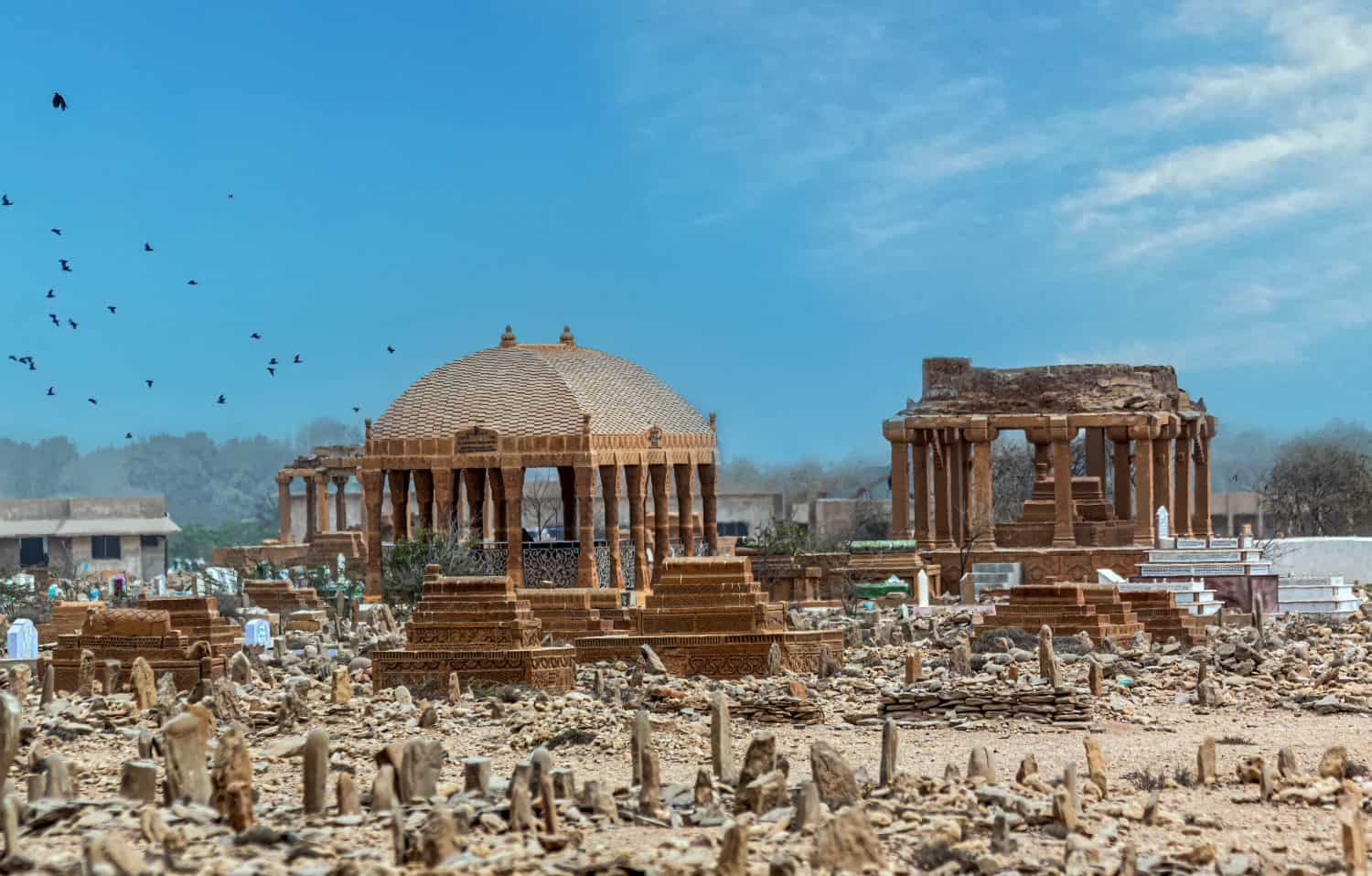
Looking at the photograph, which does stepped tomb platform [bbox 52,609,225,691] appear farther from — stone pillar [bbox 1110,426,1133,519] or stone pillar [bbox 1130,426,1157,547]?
stone pillar [bbox 1110,426,1133,519]

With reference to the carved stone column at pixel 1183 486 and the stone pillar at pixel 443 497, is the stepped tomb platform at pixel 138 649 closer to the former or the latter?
the stone pillar at pixel 443 497

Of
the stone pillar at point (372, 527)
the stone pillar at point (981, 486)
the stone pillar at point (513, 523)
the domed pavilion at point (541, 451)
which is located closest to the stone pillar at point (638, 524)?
the domed pavilion at point (541, 451)

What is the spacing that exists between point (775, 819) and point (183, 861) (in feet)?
11.4

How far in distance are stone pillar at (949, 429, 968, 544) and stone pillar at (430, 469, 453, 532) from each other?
36.9 feet

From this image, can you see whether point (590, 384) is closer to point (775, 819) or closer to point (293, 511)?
point (775, 819)

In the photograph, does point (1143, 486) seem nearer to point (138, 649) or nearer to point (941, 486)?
point (941, 486)

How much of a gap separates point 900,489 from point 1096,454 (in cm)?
663

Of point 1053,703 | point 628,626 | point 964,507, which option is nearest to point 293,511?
point 964,507

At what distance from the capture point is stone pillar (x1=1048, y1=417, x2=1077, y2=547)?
42438 millimetres

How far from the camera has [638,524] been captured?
3694 cm

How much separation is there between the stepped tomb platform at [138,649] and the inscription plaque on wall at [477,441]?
1326 centimetres

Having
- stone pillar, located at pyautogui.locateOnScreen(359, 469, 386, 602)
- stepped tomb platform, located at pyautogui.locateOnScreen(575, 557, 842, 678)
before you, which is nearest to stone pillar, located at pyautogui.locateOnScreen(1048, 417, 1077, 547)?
stone pillar, located at pyautogui.locateOnScreen(359, 469, 386, 602)

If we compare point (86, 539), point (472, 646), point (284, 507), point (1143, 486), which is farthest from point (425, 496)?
point (86, 539)

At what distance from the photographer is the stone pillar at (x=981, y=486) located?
42250 millimetres
